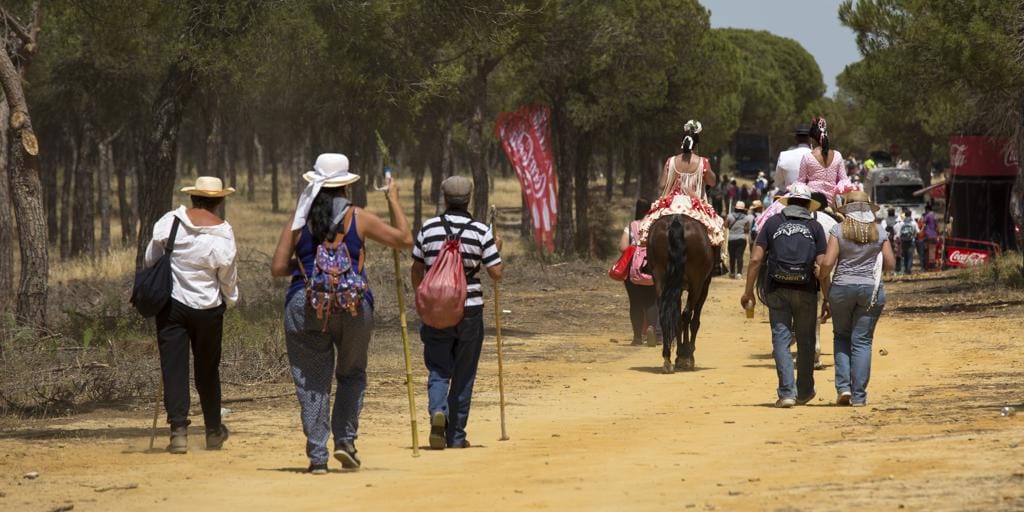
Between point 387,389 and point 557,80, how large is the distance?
28.2m

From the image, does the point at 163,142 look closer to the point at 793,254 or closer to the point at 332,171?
the point at 793,254

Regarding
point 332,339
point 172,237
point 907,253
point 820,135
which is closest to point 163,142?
point 820,135

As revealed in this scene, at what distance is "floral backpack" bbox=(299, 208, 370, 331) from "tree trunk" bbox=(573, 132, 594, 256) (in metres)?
32.6

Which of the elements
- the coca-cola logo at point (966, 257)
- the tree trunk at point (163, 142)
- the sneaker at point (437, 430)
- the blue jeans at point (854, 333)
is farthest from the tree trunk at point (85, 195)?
the sneaker at point (437, 430)

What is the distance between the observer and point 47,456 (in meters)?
11.1

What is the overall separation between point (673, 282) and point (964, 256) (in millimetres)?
22639

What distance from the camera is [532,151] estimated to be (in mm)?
37781

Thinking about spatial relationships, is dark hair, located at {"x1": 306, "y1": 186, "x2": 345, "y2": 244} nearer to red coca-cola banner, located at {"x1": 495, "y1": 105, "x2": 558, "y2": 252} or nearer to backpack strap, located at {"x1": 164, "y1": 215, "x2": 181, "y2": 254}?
backpack strap, located at {"x1": 164, "y1": 215, "x2": 181, "y2": 254}

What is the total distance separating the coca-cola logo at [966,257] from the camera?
3628cm

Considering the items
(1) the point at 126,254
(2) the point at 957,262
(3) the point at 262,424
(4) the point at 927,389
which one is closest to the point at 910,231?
(2) the point at 957,262

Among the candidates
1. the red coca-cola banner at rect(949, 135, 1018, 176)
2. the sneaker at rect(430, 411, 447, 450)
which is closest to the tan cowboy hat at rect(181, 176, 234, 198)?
the sneaker at rect(430, 411, 447, 450)

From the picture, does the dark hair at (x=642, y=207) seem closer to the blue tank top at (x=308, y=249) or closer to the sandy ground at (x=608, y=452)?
the sandy ground at (x=608, y=452)

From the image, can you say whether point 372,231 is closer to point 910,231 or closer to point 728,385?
point 728,385

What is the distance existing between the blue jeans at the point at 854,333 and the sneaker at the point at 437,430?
13.4 feet
